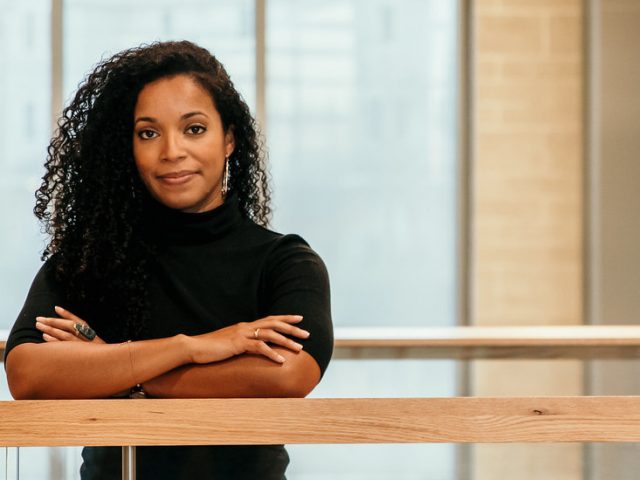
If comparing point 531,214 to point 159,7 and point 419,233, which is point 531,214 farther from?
point 159,7

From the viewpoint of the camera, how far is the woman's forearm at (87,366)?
1.26m

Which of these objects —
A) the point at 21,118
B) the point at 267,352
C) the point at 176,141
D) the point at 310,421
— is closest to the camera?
the point at 310,421

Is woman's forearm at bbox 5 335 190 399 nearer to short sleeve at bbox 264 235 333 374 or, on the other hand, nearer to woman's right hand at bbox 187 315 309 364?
woman's right hand at bbox 187 315 309 364

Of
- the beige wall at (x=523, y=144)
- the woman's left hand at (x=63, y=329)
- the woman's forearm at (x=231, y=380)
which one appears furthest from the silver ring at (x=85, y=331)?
the beige wall at (x=523, y=144)

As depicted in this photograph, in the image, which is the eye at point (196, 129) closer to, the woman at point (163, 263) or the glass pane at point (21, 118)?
the woman at point (163, 263)

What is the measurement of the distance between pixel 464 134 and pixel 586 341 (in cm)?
238

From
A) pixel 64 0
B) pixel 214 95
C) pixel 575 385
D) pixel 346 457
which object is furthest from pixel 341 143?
pixel 346 457

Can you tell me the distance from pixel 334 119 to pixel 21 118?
1.42 metres

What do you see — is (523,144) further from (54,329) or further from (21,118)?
(54,329)

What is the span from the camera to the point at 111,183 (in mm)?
1453

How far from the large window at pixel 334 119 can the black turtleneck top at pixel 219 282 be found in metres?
3.12

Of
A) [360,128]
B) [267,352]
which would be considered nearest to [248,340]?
[267,352]

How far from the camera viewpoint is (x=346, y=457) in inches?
38.3

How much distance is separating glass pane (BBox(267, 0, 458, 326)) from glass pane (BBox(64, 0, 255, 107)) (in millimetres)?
251
